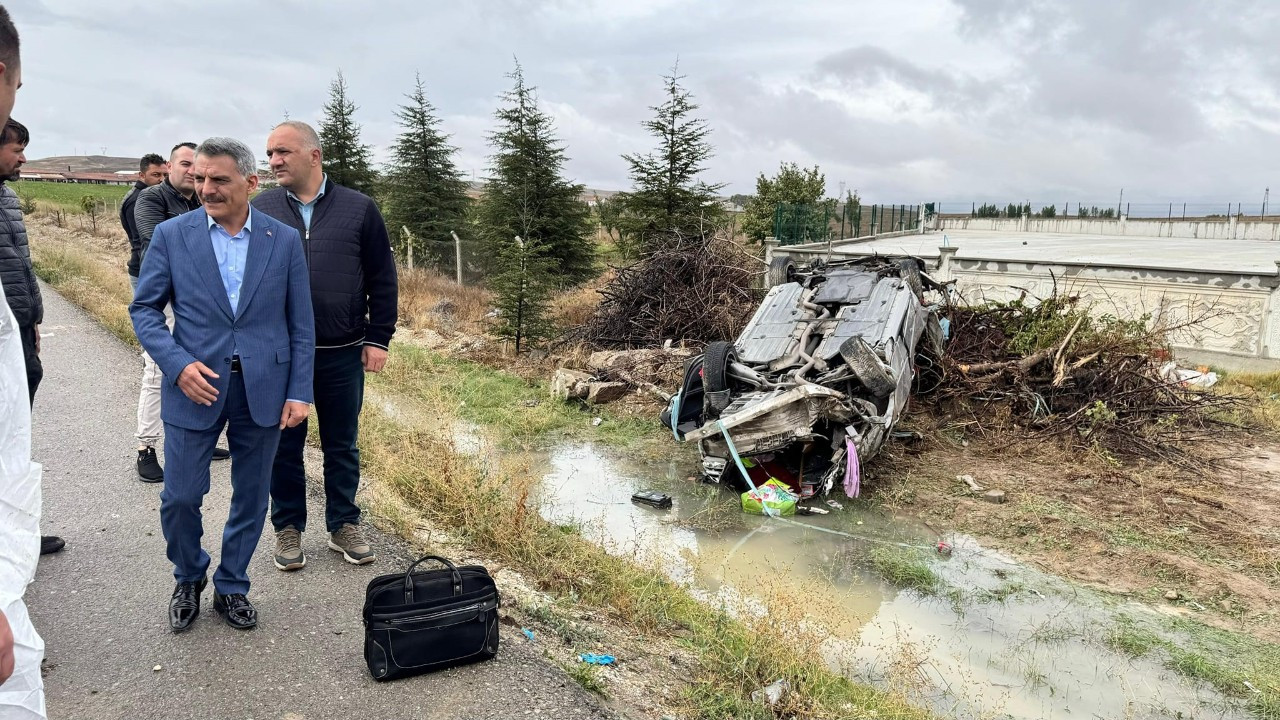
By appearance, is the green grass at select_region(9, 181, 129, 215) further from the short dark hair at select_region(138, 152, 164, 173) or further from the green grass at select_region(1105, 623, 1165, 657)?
the green grass at select_region(1105, 623, 1165, 657)

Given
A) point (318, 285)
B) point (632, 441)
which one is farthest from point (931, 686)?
point (632, 441)

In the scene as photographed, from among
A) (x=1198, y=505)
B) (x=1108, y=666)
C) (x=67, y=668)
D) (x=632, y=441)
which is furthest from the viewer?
(x=632, y=441)

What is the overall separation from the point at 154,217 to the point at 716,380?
4.80 metres

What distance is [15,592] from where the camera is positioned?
144cm

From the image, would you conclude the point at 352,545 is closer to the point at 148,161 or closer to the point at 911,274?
the point at 148,161

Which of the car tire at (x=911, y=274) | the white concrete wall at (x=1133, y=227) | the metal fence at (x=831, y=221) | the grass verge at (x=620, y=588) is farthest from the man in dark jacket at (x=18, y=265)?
the white concrete wall at (x=1133, y=227)

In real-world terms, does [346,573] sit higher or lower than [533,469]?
higher

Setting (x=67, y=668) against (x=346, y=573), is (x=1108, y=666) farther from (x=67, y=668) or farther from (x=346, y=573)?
(x=67, y=668)

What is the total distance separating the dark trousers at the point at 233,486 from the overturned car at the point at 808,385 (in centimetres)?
422

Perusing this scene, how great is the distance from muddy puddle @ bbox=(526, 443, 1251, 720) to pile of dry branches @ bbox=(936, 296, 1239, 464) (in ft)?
9.92

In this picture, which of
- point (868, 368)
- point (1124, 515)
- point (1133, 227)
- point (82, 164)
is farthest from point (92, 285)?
point (82, 164)

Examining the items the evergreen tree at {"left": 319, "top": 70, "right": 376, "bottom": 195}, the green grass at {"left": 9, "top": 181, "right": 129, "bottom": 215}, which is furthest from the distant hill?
the evergreen tree at {"left": 319, "top": 70, "right": 376, "bottom": 195}

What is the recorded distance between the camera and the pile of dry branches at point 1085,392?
838 cm

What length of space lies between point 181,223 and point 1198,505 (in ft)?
26.7
